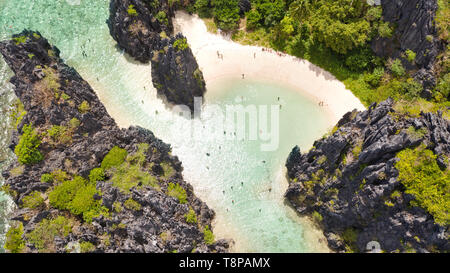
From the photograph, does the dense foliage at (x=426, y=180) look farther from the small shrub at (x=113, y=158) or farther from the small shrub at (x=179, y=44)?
the small shrub at (x=113, y=158)

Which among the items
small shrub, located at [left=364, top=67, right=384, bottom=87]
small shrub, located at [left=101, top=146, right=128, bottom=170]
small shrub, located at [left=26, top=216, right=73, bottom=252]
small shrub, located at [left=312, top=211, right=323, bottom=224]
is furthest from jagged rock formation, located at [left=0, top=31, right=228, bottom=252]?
small shrub, located at [left=364, top=67, right=384, bottom=87]

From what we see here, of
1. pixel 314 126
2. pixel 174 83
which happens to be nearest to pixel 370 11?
pixel 314 126

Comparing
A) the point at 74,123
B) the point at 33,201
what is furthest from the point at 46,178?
the point at 74,123

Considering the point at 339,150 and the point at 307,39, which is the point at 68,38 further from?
the point at 339,150

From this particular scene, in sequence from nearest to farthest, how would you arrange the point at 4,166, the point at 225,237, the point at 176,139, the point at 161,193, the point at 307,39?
the point at 161,193, the point at 225,237, the point at 4,166, the point at 176,139, the point at 307,39

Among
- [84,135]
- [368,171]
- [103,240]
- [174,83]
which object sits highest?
[174,83]

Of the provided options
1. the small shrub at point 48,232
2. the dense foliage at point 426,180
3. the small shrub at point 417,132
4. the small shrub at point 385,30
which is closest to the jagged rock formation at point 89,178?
the small shrub at point 48,232
